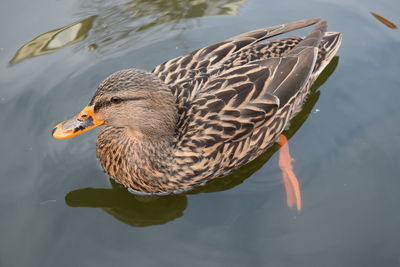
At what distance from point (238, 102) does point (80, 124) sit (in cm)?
142

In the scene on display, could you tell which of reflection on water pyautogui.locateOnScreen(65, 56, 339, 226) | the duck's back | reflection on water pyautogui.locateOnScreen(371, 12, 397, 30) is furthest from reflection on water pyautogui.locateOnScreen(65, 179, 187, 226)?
reflection on water pyautogui.locateOnScreen(371, 12, 397, 30)

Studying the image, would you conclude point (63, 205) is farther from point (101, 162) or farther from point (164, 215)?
point (164, 215)

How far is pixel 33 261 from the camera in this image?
4.12 metres

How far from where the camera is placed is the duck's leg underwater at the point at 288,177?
4.60 m

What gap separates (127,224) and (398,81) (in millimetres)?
3572

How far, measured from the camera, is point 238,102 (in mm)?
4332

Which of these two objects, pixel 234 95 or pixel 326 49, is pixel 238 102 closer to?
pixel 234 95

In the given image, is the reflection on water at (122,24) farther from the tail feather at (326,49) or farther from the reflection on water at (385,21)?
the reflection on water at (385,21)

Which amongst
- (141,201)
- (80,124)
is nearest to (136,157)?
(141,201)

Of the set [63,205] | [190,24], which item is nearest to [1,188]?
[63,205]

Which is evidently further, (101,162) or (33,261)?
(101,162)

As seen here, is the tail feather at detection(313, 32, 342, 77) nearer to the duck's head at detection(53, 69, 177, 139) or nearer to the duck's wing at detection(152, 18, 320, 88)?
the duck's wing at detection(152, 18, 320, 88)

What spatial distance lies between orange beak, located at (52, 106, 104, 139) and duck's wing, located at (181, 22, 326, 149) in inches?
31.8

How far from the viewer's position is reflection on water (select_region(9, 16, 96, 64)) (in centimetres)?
591
